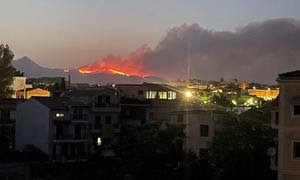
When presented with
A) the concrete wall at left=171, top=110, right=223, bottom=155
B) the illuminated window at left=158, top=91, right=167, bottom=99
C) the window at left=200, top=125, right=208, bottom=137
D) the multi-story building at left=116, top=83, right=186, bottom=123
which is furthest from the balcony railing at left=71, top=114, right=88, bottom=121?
the illuminated window at left=158, top=91, right=167, bottom=99

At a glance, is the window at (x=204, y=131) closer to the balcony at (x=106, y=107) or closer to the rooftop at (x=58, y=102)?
the balcony at (x=106, y=107)

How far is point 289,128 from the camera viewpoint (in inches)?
1029

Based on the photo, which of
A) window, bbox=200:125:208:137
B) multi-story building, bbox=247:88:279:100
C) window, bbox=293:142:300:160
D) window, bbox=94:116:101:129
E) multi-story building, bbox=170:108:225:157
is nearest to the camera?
window, bbox=293:142:300:160

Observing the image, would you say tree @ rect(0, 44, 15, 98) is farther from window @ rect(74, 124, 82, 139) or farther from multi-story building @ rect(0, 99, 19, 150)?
window @ rect(74, 124, 82, 139)

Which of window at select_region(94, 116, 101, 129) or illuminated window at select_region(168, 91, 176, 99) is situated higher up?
illuminated window at select_region(168, 91, 176, 99)

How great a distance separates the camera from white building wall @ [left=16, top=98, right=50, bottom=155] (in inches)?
1935

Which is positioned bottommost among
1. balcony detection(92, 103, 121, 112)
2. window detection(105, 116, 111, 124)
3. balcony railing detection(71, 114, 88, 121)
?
window detection(105, 116, 111, 124)

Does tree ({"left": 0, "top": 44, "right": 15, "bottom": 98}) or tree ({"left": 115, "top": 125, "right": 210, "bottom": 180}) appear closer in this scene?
tree ({"left": 115, "top": 125, "right": 210, "bottom": 180})

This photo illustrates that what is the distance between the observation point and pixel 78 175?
147 feet

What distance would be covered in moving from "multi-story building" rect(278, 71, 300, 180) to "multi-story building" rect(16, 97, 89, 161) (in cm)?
2574

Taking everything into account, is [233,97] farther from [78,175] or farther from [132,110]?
[78,175]

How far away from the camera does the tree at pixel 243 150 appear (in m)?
30.3

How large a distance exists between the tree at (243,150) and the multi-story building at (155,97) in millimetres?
24967

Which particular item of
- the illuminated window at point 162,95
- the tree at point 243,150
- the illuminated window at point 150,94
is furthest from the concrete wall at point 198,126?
the illuminated window at point 162,95
